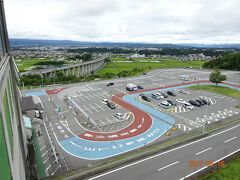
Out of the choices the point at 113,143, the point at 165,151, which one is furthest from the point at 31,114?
the point at 165,151

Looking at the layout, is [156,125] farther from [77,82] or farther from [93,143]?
[77,82]

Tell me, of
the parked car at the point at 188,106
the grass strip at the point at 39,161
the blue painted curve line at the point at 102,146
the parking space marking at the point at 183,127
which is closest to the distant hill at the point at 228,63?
the parked car at the point at 188,106

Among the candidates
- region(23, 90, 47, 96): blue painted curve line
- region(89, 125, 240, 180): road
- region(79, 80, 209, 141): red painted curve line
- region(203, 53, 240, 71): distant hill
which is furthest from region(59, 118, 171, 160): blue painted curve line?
region(203, 53, 240, 71): distant hill

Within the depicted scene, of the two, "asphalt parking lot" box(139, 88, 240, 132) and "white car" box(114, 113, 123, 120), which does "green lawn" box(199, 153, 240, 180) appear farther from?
"white car" box(114, 113, 123, 120)

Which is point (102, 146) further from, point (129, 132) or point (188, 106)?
point (188, 106)

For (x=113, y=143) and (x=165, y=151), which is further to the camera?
(x=113, y=143)

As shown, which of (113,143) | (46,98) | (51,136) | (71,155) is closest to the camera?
(71,155)

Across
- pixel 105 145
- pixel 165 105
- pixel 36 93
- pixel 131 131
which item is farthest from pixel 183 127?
pixel 36 93
